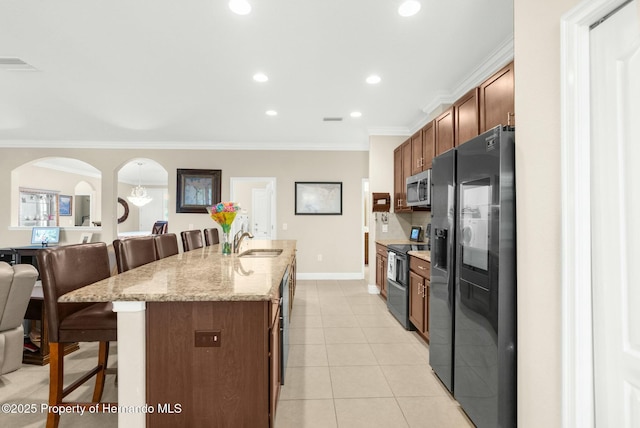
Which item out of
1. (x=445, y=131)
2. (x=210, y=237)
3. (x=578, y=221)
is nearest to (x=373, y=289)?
(x=210, y=237)

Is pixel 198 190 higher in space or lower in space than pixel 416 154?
lower

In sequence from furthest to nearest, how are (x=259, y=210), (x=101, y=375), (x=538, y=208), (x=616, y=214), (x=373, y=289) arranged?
(x=259, y=210) < (x=373, y=289) < (x=101, y=375) < (x=538, y=208) < (x=616, y=214)

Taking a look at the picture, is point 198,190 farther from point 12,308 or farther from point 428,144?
point 428,144

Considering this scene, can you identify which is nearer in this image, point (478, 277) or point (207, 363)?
point (207, 363)

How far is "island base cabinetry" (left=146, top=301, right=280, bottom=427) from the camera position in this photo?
1.40 m

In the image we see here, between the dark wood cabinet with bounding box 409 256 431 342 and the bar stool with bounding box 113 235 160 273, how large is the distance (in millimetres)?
2413

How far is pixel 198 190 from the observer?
238 inches

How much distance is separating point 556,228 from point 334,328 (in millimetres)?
2632

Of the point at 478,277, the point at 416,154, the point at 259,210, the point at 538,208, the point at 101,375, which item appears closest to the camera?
the point at 538,208

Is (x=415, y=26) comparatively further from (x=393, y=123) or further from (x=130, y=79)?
(x=130, y=79)

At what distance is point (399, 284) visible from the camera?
3.58 m

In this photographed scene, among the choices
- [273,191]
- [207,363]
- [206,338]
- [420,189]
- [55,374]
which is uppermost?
[273,191]

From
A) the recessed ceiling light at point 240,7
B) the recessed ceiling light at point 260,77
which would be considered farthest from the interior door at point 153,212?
the recessed ceiling light at point 240,7

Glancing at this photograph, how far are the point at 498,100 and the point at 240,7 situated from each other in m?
2.01
